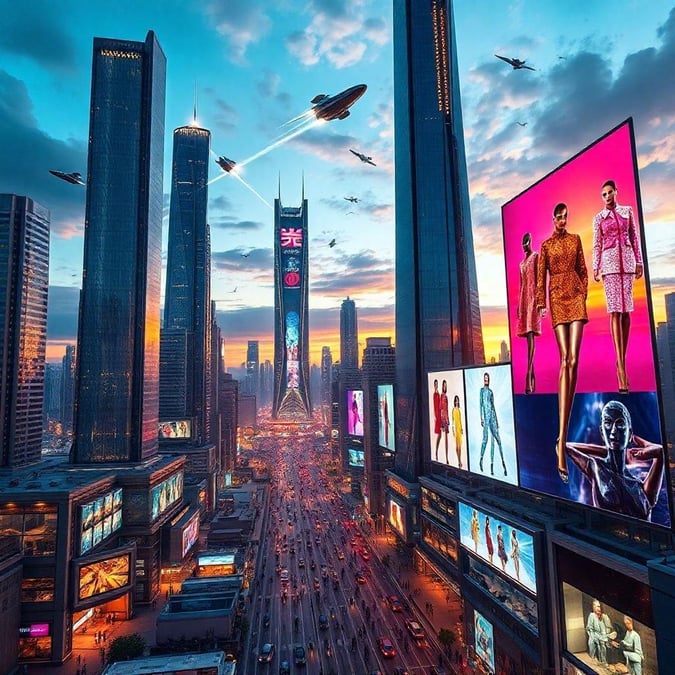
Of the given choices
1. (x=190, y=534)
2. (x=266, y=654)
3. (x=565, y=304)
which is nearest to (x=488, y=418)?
(x=565, y=304)

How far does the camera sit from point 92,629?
57281 mm

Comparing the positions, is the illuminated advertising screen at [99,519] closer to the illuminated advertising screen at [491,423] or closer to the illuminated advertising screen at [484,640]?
the illuminated advertising screen at [484,640]

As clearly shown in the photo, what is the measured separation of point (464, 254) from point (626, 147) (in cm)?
6093

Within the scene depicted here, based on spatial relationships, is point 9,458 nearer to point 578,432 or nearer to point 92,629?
point 92,629

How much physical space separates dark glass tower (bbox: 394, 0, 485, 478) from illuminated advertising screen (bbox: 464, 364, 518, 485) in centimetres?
2970

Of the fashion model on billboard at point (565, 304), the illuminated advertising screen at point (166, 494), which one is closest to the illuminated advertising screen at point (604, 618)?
the fashion model on billboard at point (565, 304)

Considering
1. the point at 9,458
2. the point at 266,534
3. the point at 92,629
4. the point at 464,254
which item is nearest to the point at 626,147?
the point at 464,254

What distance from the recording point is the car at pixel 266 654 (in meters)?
47.6

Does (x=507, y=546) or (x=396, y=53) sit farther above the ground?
(x=396, y=53)

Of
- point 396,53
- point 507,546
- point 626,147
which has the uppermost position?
point 396,53

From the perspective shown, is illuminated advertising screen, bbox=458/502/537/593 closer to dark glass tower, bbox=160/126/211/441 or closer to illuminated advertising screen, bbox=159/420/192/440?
illuminated advertising screen, bbox=159/420/192/440

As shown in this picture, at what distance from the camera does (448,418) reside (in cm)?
6388

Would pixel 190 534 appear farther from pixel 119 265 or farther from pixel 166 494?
pixel 119 265

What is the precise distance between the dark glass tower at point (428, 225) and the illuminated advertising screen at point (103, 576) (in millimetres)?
48726
